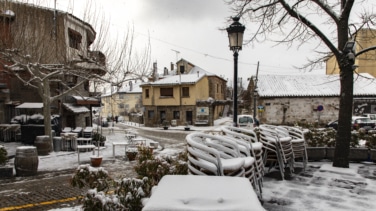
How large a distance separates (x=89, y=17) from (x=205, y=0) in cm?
727

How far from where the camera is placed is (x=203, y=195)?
6.23 feet

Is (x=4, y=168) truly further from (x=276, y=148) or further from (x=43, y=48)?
(x=276, y=148)

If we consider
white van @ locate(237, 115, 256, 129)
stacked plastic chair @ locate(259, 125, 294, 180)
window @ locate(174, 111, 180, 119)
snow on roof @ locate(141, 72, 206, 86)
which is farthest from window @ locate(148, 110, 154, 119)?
stacked plastic chair @ locate(259, 125, 294, 180)

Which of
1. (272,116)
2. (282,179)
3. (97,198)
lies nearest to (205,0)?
(282,179)

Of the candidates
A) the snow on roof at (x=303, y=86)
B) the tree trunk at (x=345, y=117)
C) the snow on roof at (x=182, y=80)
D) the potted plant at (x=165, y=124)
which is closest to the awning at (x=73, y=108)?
the potted plant at (x=165, y=124)

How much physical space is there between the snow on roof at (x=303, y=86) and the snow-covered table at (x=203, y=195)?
88.4ft

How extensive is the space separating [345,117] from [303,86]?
25391 millimetres

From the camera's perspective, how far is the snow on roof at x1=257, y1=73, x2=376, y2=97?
27.7 meters

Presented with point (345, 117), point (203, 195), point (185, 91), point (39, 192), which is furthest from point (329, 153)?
point (185, 91)

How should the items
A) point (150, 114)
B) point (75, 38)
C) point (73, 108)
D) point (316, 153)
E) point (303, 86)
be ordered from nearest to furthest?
point (316, 153) → point (75, 38) → point (73, 108) → point (303, 86) → point (150, 114)

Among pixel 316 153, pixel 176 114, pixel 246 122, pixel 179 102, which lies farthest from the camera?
pixel 176 114

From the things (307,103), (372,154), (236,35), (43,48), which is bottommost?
(372,154)

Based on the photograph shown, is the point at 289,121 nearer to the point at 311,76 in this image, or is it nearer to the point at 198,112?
the point at 311,76

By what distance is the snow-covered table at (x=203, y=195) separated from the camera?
1700mm
